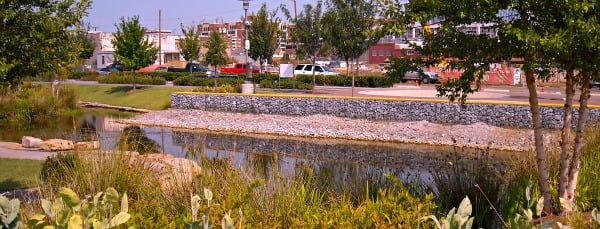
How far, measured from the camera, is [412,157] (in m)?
17.2

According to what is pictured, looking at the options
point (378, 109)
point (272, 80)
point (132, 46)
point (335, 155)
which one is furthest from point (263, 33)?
point (335, 155)

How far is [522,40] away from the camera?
612 centimetres

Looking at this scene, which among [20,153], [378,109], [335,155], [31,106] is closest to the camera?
[20,153]

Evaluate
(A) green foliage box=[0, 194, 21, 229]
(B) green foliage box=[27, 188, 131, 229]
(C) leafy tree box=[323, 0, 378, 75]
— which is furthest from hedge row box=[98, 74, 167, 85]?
(A) green foliage box=[0, 194, 21, 229]

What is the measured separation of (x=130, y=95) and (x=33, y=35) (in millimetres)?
27462

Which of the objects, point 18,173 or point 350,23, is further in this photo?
point 350,23

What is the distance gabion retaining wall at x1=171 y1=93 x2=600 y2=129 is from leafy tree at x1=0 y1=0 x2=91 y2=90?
13433 mm

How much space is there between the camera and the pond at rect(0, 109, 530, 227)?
7828 mm

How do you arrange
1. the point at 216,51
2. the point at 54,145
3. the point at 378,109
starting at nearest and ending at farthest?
the point at 54,145 → the point at 378,109 → the point at 216,51

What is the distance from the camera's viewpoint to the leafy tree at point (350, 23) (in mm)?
27734

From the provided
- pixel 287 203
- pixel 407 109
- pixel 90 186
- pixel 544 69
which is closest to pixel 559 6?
pixel 544 69

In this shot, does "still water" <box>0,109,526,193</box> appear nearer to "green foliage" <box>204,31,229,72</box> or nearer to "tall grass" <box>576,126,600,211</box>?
"tall grass" <box>576,126,600,211</box>

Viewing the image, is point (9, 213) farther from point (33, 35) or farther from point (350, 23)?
point (350, 23)

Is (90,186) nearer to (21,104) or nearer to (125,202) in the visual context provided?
(125,202)
